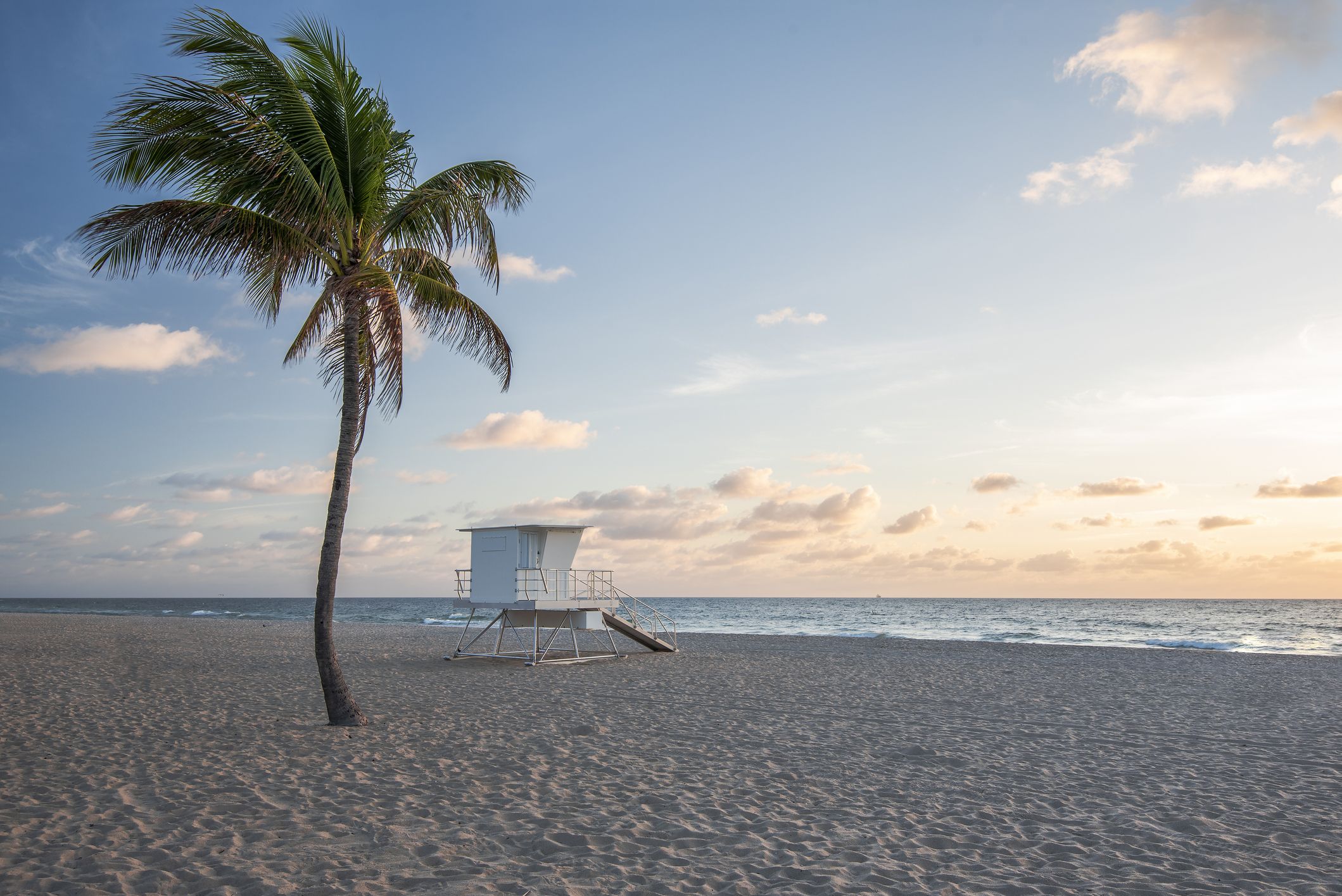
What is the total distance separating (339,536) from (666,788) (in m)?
5.89

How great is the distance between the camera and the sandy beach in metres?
5.95

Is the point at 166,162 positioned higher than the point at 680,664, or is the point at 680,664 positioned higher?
the point at 166,162

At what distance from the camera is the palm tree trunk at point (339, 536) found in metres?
11.5

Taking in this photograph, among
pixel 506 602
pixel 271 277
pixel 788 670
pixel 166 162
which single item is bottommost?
pixel 788 670

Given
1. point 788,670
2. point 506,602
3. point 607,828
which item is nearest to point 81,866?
point 607,828

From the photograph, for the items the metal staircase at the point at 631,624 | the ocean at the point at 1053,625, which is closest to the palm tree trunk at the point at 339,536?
the metal staircase at the point at 631,624

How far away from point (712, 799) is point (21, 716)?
10674 mm

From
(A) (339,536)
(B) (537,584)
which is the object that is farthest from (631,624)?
(A) (339,536)

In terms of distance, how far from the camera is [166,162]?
11.1 meters

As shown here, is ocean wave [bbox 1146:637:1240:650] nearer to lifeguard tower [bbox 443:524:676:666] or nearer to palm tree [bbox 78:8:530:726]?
lifeguard tower [bbox 443:524:676:666]

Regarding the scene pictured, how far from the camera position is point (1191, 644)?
36.1 metres

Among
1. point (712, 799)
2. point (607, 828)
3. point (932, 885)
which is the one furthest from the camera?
point (712, 799)

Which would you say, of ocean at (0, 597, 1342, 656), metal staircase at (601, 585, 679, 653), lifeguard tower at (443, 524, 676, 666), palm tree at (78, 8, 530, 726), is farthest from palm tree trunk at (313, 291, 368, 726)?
ocean at (0, 597, 1342, 656)

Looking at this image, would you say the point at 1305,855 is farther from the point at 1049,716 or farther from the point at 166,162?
the point at 166,162
